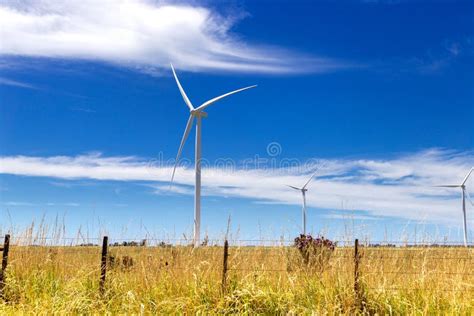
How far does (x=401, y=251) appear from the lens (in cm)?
921

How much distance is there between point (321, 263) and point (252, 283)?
1283 millimetres

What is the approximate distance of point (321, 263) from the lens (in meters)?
9.05

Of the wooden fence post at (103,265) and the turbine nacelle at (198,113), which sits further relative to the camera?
the turbine nacelle at (198,113)

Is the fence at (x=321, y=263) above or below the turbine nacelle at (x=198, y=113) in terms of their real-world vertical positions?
below

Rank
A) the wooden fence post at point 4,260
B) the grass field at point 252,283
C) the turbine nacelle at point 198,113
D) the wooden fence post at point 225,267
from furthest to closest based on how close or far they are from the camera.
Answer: the turbine nacelle at point 198,113, the wooden fence post at point 4,260, the wooden fence post at point 225,267, the grass field at point 252,283

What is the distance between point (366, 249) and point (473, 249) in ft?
7.61

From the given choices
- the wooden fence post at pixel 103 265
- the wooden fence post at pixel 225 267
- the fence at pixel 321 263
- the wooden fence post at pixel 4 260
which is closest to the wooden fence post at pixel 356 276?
the fence at pixel 321 263

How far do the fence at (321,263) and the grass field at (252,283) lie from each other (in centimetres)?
2

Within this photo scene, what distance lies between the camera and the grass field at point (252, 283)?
8.26 meters

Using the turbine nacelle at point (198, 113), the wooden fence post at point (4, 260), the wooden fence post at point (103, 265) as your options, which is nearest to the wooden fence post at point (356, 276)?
the wooden fence post at point (103, 265)

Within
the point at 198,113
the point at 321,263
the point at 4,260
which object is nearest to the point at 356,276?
the point at 321,263

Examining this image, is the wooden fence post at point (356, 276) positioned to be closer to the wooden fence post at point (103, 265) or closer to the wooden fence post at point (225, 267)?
the wooden fence post at point (225, 267)

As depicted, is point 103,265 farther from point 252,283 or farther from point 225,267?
point 252,283

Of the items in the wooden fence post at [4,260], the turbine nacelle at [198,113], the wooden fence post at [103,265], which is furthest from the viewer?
the turbine nacelle at [198,113]
